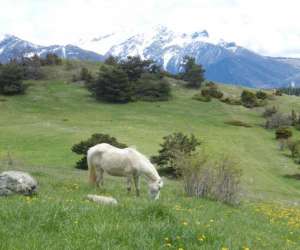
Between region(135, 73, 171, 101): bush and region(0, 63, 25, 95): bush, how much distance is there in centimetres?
1654

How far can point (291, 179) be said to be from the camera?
42.2m

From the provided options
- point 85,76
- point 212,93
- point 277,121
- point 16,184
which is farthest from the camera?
→ point 85,76

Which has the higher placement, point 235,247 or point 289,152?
point 235,247

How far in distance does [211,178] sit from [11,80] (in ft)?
188

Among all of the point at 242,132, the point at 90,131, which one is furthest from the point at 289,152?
the point at 90,131

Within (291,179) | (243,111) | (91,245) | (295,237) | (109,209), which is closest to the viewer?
(91,245)

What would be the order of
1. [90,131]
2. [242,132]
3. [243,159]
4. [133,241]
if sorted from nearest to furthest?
[133,241], [243,159], [90,131], [242,132]

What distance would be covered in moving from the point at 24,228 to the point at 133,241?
1788 mm

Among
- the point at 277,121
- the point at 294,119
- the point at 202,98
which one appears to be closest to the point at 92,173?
the point at 277,121

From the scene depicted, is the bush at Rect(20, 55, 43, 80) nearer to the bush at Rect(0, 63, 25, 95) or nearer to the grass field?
the grass field

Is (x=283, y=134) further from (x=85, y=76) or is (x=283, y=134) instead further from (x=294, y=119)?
(x=85, y=76)

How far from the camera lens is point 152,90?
3039 inches

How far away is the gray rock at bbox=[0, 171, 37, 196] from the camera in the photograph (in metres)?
14.1

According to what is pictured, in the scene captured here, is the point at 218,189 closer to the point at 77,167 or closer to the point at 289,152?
the point at 77,167
